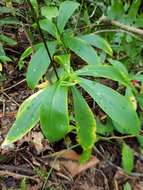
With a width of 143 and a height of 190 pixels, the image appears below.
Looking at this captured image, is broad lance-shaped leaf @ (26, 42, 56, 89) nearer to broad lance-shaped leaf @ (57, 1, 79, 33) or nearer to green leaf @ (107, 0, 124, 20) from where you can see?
broad lance-shaped leaf @ (57, 1, 79, 33)

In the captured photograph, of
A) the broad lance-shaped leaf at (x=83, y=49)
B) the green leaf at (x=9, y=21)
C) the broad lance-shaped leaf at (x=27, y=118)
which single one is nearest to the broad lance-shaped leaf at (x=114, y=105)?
the broad lance-shaped leaf at (x=27, y=118)

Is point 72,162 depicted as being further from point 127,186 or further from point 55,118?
point 55,118

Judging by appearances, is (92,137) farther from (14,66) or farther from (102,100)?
(14,66)

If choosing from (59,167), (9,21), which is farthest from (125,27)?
(59,167)

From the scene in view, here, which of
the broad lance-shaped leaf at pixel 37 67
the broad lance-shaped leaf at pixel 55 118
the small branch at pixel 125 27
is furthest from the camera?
the small branch at pixel 125 27

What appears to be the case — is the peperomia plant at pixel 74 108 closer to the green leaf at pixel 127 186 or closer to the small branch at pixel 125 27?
the green leaf at pixel 127 186
